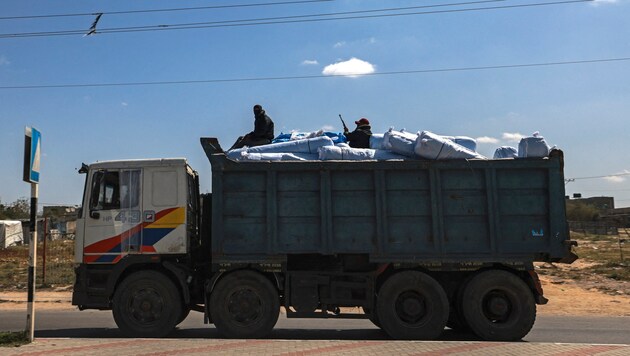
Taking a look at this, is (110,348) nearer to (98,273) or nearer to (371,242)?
(98,273)

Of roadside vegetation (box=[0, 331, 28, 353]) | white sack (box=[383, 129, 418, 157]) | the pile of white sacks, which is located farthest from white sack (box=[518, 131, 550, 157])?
roadside vegetation (box=[0, 331, 28, 353])

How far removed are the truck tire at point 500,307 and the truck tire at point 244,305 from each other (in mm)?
3094

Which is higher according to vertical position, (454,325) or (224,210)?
(224,210)

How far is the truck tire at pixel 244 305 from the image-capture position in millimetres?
8484

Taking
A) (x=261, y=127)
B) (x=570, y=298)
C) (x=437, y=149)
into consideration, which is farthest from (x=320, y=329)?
(x=570, y=298)

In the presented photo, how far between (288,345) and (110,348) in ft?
7.55

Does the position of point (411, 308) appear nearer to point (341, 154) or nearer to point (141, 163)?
point (341, 154)

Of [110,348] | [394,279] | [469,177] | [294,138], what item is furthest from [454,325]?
[110,348]

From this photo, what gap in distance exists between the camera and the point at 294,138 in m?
9.66

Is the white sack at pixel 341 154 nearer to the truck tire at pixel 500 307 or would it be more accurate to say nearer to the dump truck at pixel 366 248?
the dump truck at pixel 366 248

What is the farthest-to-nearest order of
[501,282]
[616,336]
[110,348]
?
[616,336]
[501,282]
[110,348]

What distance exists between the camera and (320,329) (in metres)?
10.5

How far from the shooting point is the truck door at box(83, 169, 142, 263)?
8.73m

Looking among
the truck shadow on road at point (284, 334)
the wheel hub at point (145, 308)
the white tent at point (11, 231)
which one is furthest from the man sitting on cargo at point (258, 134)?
the white tent at point (11, 231)
